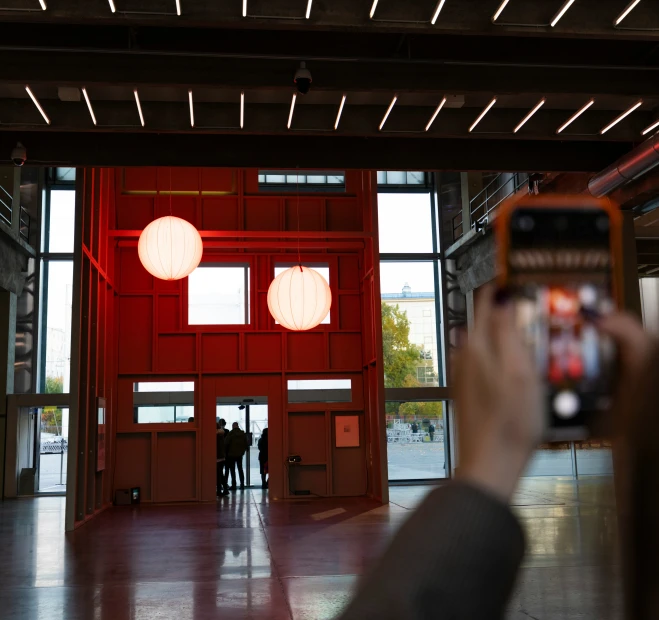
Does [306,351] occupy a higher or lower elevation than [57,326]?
lower

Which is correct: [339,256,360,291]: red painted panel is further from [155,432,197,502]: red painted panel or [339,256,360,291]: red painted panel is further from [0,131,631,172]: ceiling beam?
[0,131,631,172]: ceiling beam

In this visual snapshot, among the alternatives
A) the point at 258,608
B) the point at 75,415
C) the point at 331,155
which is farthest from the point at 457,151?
the point at 75,415

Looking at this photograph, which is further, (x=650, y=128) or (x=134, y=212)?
(x=134, y=212)

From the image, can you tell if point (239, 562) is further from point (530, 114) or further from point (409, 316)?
point (409, 316)

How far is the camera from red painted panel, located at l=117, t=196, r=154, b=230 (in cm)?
1504

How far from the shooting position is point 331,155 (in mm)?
8500

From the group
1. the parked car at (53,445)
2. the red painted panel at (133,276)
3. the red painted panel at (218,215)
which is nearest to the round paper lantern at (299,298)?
the red painted panel at (218,215)

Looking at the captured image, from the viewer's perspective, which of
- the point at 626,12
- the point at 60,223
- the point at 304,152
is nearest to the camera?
the point at 626,12

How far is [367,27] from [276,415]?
10277mm

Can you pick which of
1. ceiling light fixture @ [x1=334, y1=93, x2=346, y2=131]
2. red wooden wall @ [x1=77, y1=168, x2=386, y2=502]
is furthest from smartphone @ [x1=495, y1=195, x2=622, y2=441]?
red wooden wall @ [x1=77, y1=168, x2=386, y2=502]

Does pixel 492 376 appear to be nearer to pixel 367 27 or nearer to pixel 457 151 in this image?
pixel 367 27

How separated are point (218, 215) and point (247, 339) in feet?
8.83

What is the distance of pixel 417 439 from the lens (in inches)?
724

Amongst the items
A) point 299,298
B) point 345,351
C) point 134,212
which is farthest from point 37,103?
point 345,351
